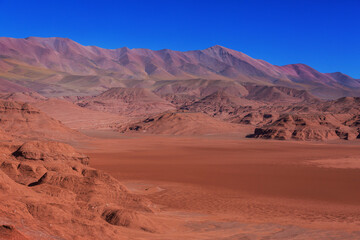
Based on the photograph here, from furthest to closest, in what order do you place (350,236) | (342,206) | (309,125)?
(309,125), (342,206), (350,236)

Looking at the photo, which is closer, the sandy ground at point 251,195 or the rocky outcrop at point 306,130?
the sandy ground at point 251,195

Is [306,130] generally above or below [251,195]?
above

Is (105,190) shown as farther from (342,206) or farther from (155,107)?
(155,107)

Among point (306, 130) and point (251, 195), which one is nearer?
point (251, 195)

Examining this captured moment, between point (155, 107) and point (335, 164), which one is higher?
point (155, 107)

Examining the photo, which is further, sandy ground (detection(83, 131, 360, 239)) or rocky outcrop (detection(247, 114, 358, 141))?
rocky outcrop (detection(247, 114, 358, 141))

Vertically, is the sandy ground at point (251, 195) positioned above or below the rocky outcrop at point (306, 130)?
below

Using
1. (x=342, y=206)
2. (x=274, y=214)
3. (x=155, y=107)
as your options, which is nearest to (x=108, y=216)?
(x=274, y=214)

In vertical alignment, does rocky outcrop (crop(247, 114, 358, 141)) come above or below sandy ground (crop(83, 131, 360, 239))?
above
